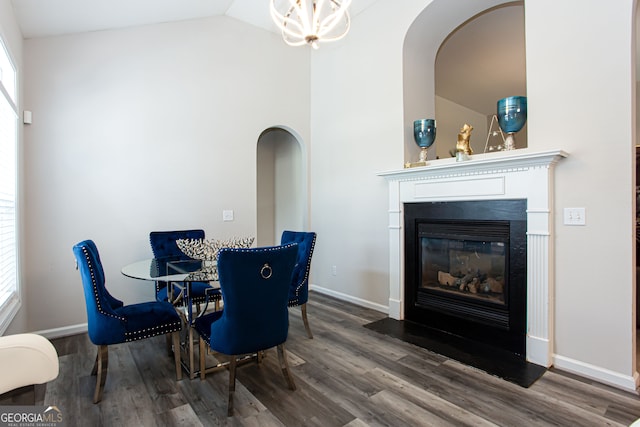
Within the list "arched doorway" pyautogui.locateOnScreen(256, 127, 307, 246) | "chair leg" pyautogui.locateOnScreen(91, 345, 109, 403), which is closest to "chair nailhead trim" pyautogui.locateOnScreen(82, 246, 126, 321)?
"chair leg" pyautogui.locateOnScreen(91, 345, 109, 403)

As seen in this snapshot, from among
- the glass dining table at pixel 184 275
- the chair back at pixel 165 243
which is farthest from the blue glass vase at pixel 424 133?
the chair back at pixel 165 243

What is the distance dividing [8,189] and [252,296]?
88.0 inches

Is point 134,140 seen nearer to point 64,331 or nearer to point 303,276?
point 64,331

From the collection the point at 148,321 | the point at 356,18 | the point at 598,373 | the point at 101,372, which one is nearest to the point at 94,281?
the point at 148,321

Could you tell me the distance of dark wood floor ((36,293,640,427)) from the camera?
1.91 m

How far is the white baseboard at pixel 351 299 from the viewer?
3848 millimetres

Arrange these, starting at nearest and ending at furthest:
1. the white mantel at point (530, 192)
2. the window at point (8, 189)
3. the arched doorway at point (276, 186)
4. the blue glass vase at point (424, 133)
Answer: the window at point (8, 189) < the white mantel at point (530, 192) < the blue glass vase at point (424, 133) < the arched doorway at point (276, 186)

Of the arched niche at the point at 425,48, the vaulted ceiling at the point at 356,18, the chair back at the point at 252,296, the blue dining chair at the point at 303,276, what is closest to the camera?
the chair back at the point at 252,296

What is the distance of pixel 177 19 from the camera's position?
3727 mm

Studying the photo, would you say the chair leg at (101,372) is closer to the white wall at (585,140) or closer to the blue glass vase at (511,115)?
the white wall at (585,140)

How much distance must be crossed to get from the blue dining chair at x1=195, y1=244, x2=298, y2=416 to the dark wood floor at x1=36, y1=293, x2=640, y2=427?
0.36 m

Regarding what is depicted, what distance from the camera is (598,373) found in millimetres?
2305

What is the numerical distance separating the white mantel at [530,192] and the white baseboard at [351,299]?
1.45m

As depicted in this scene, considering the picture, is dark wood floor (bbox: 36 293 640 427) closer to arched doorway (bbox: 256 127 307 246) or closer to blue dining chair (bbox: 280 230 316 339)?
blue dining chair (bbox: 280 230 316 339)
